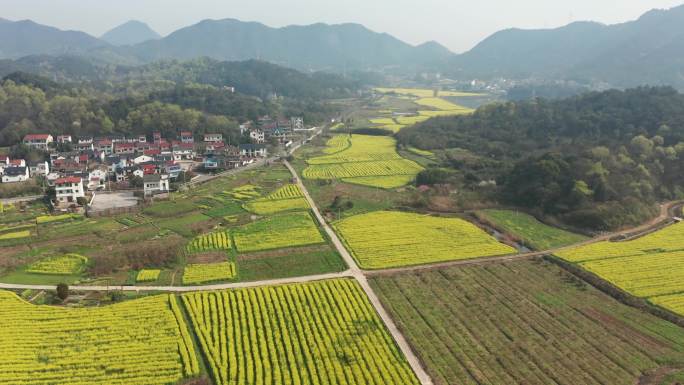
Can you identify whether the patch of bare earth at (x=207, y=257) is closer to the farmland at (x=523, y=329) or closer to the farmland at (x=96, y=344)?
the farmland at (x=96, y=344)

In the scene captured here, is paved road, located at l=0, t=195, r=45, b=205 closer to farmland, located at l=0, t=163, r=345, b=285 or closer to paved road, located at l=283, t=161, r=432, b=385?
farmland, located at l=0, t=163, r=345, b=285

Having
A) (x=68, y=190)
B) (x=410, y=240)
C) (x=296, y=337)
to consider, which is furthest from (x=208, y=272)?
(x=68, y=190)

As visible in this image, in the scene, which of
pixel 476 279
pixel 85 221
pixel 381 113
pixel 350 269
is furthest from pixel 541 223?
pixel 381 113

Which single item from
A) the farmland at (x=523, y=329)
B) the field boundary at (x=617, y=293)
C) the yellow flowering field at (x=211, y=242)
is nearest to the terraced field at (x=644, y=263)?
the field boundary at (x=617, y=293)

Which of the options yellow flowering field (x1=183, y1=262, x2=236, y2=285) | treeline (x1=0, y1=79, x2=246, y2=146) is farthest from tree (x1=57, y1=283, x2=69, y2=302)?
treeline (x1=0, y1=79, x2=246, y2=146)

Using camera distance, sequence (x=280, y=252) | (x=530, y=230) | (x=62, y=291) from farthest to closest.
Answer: (x=530, y=230) → (x=280, y=252) → (x=62, y=291)

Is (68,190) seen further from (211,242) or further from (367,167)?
(367,167)
